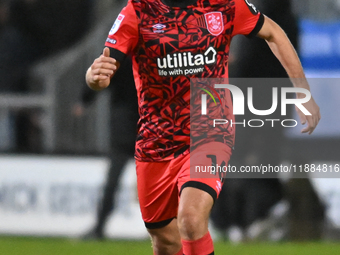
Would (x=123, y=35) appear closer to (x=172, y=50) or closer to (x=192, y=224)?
(x=172, y=50)

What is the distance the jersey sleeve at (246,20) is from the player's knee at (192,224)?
1.14m

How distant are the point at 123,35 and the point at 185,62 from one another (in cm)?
38

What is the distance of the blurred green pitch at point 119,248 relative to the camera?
18.1 ft

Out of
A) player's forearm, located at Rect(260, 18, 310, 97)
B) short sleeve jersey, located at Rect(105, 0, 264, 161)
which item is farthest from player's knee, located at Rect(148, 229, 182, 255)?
player's forearm, located at Rect(260, 18, 310, 97)

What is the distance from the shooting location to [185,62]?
3.41 metres

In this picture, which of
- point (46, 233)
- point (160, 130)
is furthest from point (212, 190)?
point (46, 233)

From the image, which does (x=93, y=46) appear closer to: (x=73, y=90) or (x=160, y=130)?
(x=73, y=90)

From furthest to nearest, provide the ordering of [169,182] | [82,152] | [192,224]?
[82,152] → [169,182] → [192,224]

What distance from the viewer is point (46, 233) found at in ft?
20.9

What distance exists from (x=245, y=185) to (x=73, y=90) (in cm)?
212

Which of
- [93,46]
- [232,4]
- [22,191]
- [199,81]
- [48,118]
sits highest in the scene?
[232,4]

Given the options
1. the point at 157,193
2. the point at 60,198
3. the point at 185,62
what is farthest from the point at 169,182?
the point at 60,198

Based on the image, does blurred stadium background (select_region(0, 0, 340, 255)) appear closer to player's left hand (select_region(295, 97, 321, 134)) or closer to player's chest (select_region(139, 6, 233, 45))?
player's left hand (select_region(295, 97, 321, 134))

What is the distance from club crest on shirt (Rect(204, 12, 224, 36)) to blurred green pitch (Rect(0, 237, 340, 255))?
2578 mm
